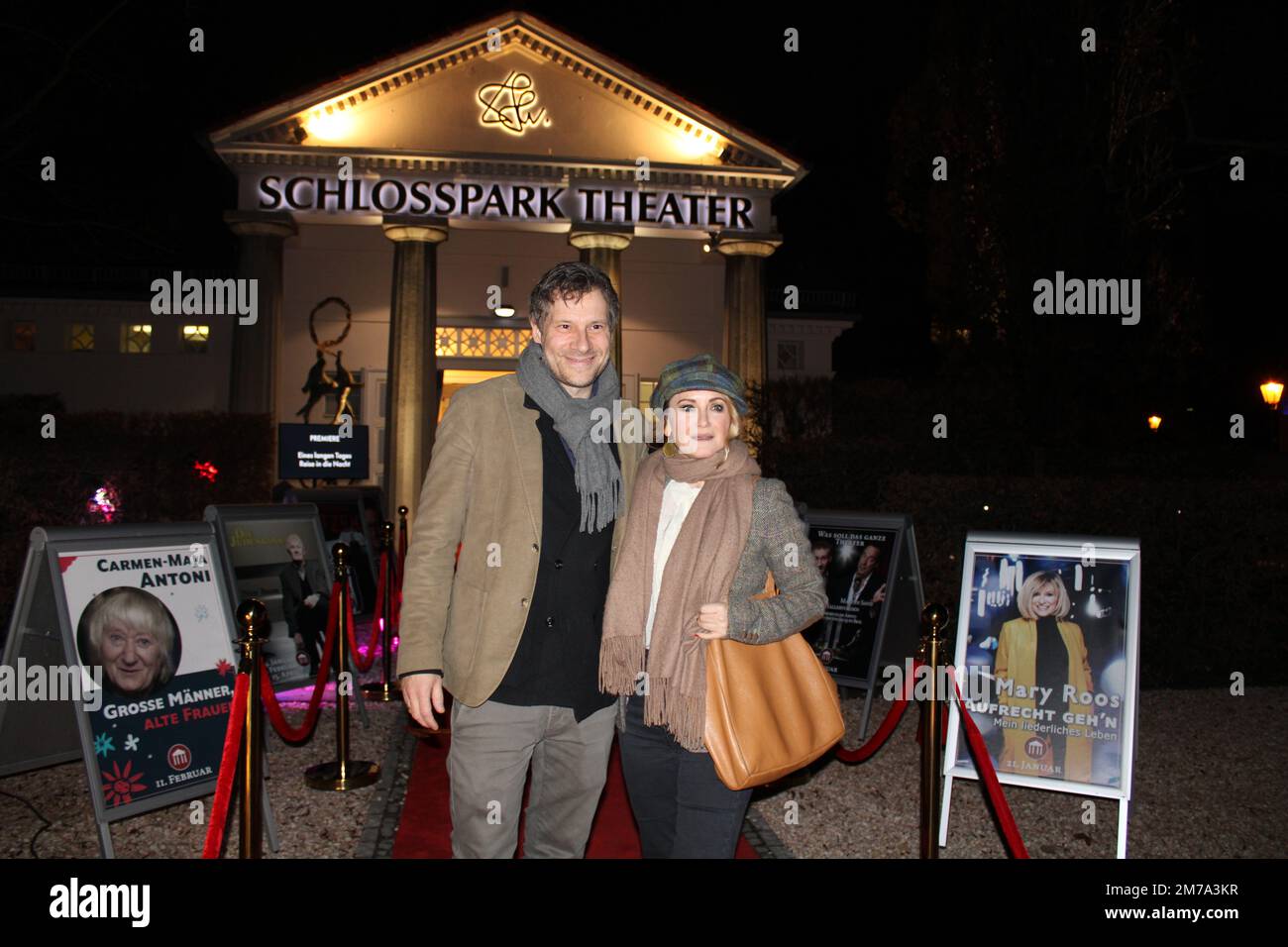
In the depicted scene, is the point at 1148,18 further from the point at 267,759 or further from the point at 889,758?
the point at 267,759

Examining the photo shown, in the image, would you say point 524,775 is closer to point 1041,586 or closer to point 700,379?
point 700,379

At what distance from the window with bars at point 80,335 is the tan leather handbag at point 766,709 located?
79.2 ft

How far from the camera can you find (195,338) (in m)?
22.1

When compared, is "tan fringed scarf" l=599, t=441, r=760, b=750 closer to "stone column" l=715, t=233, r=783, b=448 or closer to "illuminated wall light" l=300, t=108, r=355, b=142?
"stone column" l=715, t=233, r=783, b=448

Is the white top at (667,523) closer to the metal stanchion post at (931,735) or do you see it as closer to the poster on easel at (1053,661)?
the metal stanchion post at (931,735)

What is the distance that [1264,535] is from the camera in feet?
26.5

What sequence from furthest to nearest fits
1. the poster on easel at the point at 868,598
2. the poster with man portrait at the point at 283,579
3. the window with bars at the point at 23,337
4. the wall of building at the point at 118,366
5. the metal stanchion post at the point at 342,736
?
the window with bars at the point at 23,337 < the wall of building at the point at 118,366 < the poster on easel at the point at 868,598 < the poster with man portrait at the point at 283,579 < the metal stanchion post at the point at 342,736

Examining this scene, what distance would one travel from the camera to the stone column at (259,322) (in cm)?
1678

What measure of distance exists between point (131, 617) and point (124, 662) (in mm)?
207

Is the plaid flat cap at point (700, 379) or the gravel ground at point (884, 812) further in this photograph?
the gravel ground at point (884, 812)

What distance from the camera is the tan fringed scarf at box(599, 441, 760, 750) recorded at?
2.79m

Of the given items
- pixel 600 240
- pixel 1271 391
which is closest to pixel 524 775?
pixel 600 240

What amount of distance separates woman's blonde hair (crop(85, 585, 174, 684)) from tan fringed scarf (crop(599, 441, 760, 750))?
2.63 m

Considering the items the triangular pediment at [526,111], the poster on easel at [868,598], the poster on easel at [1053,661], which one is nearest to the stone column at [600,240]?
the triangular pediment at [526,111]
